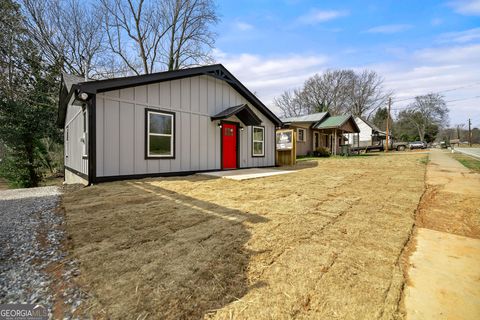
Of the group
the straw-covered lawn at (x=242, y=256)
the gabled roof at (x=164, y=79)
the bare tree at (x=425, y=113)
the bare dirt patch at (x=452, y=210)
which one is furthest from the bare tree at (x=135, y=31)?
the bare tree at (x=425, y=113)

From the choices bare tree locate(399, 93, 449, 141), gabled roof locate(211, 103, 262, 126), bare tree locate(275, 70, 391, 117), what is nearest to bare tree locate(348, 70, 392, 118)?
bare tree locate(275, 70, 391, 117)

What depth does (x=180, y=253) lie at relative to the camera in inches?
87.8

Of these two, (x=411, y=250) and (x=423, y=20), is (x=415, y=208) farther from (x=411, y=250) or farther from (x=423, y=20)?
(x=423, y=20)

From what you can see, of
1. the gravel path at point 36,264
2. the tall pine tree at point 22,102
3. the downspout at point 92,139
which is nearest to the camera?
the gravel path at point 36,264

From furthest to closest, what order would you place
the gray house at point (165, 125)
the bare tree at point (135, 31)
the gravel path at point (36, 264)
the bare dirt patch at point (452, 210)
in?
1. the bare tree at point (135, 31)
2. the gray house at point (165, 125)
3. the bare dirt patch at point (452, 210)
4. the gravel path at point (36, 264)

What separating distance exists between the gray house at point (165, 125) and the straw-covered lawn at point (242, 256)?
264cm

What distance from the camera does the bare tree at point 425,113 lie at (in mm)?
51781

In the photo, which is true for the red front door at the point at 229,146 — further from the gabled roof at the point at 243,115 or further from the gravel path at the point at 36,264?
the gravel path at the point at 36,264

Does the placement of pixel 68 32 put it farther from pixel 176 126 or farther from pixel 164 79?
pixel 176 126

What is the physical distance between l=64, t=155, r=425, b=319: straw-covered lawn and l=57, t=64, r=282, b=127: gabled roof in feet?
10.7

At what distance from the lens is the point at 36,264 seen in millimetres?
2082

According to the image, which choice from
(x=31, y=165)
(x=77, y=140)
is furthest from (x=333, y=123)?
(x=31, y=165)

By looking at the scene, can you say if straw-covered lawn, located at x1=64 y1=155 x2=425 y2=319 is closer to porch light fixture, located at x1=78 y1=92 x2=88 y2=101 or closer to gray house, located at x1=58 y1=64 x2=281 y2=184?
gray house, located at x1=58 y1=64 x2=281 y2=184

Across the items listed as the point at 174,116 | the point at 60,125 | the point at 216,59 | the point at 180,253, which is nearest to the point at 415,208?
the point at 180,253
